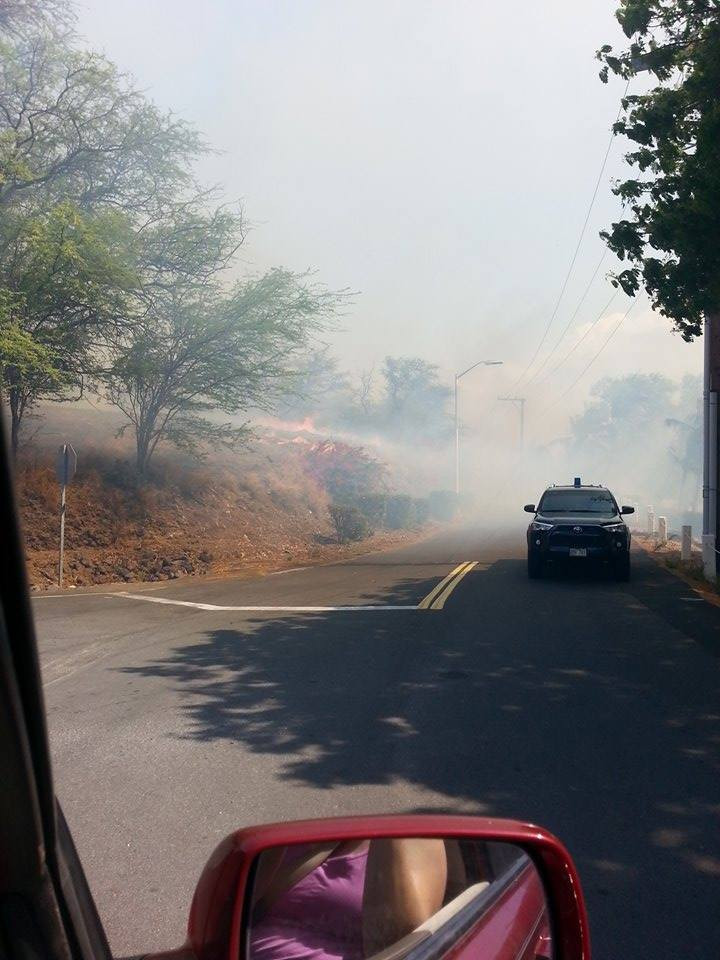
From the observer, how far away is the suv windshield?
1862cm

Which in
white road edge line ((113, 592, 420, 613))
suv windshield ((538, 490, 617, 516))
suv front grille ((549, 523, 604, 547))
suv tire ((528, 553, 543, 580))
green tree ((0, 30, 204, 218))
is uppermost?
green tree ((0, 30, 204, 218))

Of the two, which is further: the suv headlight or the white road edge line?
the suv headlight

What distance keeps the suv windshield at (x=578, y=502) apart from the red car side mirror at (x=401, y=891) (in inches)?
662

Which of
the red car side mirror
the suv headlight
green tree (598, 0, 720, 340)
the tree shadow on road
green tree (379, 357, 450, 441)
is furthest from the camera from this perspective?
green tree (379, 357, 450, 441)

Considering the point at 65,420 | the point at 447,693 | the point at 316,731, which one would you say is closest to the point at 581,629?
the point at 447,693

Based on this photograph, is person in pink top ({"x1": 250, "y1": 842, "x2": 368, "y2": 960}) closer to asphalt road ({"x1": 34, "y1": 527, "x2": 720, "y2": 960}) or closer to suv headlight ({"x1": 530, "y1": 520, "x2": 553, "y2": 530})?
asphalt road ({"x1": 34, "y1": 527, "x2": 720, "y2": 960})

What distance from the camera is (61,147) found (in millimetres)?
25281

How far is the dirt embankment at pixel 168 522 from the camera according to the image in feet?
71.1

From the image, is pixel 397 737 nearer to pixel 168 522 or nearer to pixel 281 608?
pixel 281 608

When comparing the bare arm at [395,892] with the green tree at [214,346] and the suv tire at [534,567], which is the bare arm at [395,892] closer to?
the suv tire at [534,567]

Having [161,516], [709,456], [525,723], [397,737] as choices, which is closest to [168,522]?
[161,516]

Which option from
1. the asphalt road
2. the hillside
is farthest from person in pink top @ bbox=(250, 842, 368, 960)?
the hillside

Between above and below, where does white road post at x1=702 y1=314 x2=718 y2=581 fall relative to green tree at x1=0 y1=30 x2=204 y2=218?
below

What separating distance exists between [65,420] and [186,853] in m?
31.9
